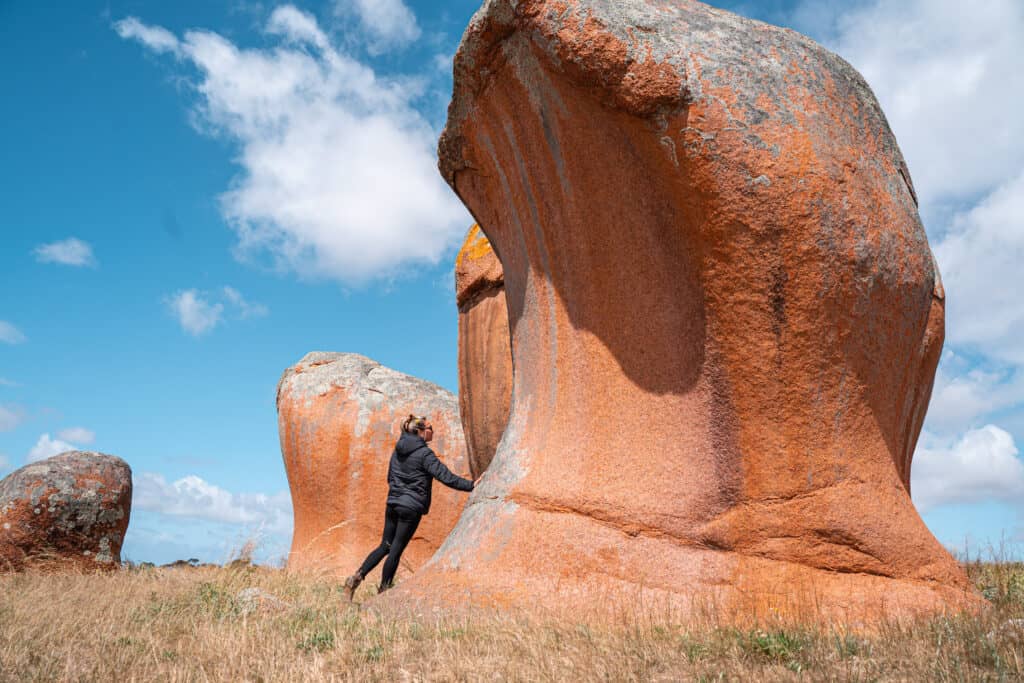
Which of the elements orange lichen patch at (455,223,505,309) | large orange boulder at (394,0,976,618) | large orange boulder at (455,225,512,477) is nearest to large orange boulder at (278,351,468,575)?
large orange boulder at (455,225,512,477)

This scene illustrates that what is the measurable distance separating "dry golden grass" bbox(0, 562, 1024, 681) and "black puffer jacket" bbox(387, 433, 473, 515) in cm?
120

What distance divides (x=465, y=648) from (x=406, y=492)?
2.74m

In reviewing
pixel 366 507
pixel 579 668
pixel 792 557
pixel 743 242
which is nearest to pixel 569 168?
pixel 743 242

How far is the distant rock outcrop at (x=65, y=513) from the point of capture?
8.42 m

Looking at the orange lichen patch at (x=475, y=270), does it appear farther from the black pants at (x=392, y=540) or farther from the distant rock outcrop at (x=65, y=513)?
the distant rock outcrop at (x=65, y=513)

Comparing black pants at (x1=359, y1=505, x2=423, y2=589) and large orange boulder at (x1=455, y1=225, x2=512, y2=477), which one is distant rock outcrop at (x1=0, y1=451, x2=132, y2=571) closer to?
large orange boulder at (x1=455, y1=225, x2=512, y2=477)

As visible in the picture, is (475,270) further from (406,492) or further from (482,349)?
(406,492)

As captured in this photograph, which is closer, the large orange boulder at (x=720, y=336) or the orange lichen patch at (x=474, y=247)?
the large orange boulder at (x=720, y=336)

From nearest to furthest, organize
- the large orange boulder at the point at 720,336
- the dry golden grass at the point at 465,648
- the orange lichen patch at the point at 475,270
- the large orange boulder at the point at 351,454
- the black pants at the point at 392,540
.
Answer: the dry golden grass at the point at 465,648, the large orange boulder at the point at 720,336, the black pants at the point at 392,540, the orange lichen patch at the point at 475,270, the large orange boulder at the point at 351,454

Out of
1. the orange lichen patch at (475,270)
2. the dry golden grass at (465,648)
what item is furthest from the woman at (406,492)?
the orange lichen patch at (475,270)

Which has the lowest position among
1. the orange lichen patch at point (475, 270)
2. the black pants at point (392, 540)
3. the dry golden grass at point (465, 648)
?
the dry golden grass at point (465, 648)

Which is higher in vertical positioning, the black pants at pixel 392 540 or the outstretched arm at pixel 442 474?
the outstretched arm at pixel 442 474

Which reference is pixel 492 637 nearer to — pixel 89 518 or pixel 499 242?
pixel 499 242

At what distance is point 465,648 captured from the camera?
11.0ft
